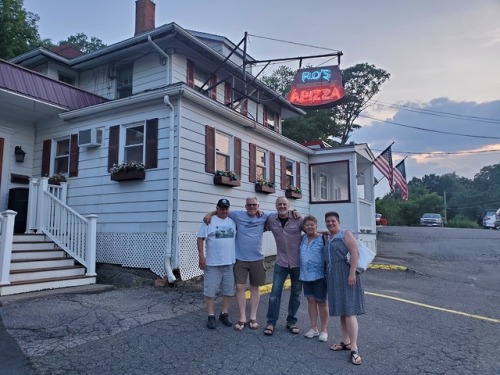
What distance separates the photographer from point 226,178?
8695 millimetres

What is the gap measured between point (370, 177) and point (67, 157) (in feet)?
37.2

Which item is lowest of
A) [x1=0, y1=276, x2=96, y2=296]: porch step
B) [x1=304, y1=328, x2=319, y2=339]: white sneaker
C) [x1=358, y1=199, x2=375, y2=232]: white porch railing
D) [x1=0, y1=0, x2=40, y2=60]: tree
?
[x1=304, y1=328, x2=319, y2=339]: white sneaker

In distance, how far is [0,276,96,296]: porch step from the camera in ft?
19.4

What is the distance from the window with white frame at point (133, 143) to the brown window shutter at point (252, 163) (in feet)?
10.1

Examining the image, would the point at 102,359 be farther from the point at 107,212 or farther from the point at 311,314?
the point at 107,212

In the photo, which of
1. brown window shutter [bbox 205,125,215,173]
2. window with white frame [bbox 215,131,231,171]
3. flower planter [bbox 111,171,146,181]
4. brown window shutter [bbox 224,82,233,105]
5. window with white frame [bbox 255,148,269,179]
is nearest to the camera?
flower planter [bbox 111,171,146,181]

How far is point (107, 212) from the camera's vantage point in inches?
327

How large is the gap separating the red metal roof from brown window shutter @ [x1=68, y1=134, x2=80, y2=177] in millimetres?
852

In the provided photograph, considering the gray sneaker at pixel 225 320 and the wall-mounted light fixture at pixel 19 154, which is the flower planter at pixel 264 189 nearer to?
the gray sneaker at pixel 225 320

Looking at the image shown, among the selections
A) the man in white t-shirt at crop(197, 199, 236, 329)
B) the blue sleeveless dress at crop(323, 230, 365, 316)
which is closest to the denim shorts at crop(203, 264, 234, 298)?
the man in white t-shirt at crop(197, 199, 236, 329)

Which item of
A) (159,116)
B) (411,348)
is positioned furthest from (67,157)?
(411,348)

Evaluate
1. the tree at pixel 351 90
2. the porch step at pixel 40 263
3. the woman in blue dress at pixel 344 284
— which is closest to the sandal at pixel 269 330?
the woman in blue dress at pixel 344 284

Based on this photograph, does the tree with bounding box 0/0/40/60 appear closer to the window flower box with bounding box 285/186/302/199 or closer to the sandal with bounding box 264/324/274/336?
the window flower box with bounding box 285/186/302/199

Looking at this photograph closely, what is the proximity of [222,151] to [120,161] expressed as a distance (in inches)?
96.3
